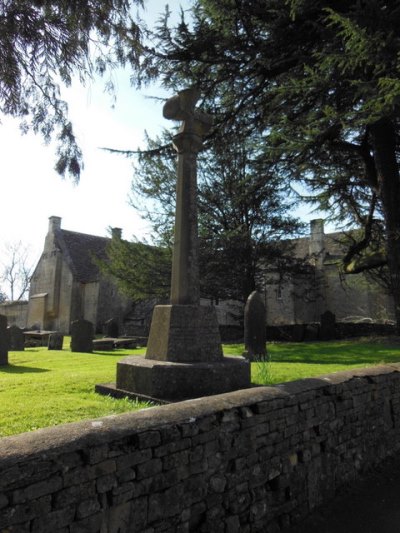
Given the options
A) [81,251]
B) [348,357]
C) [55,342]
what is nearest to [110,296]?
[81,251]

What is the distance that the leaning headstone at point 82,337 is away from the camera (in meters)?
14.5

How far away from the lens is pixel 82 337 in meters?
14.5

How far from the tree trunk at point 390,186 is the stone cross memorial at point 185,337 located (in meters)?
8.49

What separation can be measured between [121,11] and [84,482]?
5624mm

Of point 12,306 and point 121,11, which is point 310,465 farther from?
point 12,306

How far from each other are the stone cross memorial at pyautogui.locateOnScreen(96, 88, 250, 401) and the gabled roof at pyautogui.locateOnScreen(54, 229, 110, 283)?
26631 millimetres

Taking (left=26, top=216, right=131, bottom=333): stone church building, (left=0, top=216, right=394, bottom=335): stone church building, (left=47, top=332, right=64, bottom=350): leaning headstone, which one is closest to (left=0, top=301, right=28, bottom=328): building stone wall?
(left=0, top=216, right=394, bottom=335): stone church building

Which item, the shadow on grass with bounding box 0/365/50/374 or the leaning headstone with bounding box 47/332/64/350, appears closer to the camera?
the shadow on grass with bounding box 0/365/50/374

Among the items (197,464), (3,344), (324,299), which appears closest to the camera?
(197,464)

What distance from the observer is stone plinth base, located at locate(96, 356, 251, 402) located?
15.5ft

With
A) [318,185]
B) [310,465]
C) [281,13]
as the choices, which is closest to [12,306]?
[318,185]

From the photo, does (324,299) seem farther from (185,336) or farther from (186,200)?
(185,336)

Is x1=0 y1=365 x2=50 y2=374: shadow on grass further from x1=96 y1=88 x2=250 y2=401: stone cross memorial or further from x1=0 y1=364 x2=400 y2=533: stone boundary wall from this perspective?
x1=0 y1=364 x2=400 y2=533: stone boundary wall

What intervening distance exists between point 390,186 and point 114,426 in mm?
12203
